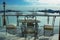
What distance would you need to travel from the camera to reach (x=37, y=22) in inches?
127

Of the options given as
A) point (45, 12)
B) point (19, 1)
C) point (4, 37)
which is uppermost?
point (19, 1)

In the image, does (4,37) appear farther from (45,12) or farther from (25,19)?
(45,12)

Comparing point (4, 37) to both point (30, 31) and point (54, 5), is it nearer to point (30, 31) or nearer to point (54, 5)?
point (30, 31)

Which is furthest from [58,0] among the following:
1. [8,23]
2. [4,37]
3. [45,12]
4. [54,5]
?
[4,37]

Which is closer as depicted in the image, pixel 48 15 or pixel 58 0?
pixel 58 0

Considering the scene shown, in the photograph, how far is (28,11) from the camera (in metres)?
3.11

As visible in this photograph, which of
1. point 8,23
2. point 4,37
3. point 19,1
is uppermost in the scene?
point 19,1

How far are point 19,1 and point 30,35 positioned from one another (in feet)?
2.40

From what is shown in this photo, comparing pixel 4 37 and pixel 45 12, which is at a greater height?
pixel 45 12

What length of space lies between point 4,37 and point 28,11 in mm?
717

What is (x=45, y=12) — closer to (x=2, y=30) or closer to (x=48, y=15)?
(x=48, y=15)

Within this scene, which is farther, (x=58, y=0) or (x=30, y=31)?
(x=30, y=31)

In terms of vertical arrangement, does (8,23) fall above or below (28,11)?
below

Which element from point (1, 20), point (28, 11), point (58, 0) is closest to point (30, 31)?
point (28, 11)
